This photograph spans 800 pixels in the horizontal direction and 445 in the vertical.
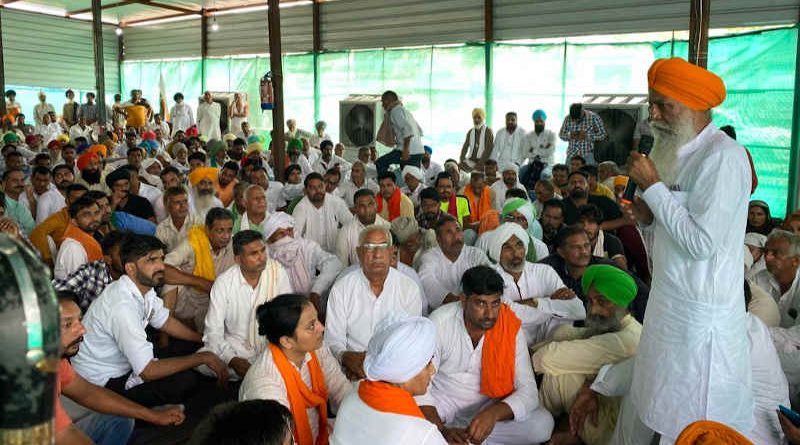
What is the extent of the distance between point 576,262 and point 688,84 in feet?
6.41

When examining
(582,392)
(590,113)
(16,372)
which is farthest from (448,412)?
(590,113)

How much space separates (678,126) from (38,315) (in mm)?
1683

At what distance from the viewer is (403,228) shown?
4590mm

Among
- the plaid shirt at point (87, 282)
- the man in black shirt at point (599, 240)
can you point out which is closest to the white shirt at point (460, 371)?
the man in black shirt at point (599, 240)

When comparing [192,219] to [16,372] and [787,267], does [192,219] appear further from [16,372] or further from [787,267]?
[16,372]

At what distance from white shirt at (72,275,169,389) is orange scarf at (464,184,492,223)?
3.52 metres

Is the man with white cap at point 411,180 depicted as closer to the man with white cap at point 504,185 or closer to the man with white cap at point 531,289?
the man with white cap at point 504,185

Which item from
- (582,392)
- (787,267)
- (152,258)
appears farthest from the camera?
(787,267)

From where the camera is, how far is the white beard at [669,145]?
5.80 ft

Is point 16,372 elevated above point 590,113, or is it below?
below

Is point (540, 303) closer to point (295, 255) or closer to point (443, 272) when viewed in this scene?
point (443, 272)

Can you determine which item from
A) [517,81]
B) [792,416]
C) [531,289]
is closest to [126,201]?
[531,289]

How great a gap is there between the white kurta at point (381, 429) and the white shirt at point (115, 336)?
1.17 metres

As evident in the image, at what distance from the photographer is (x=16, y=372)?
1.49ft
